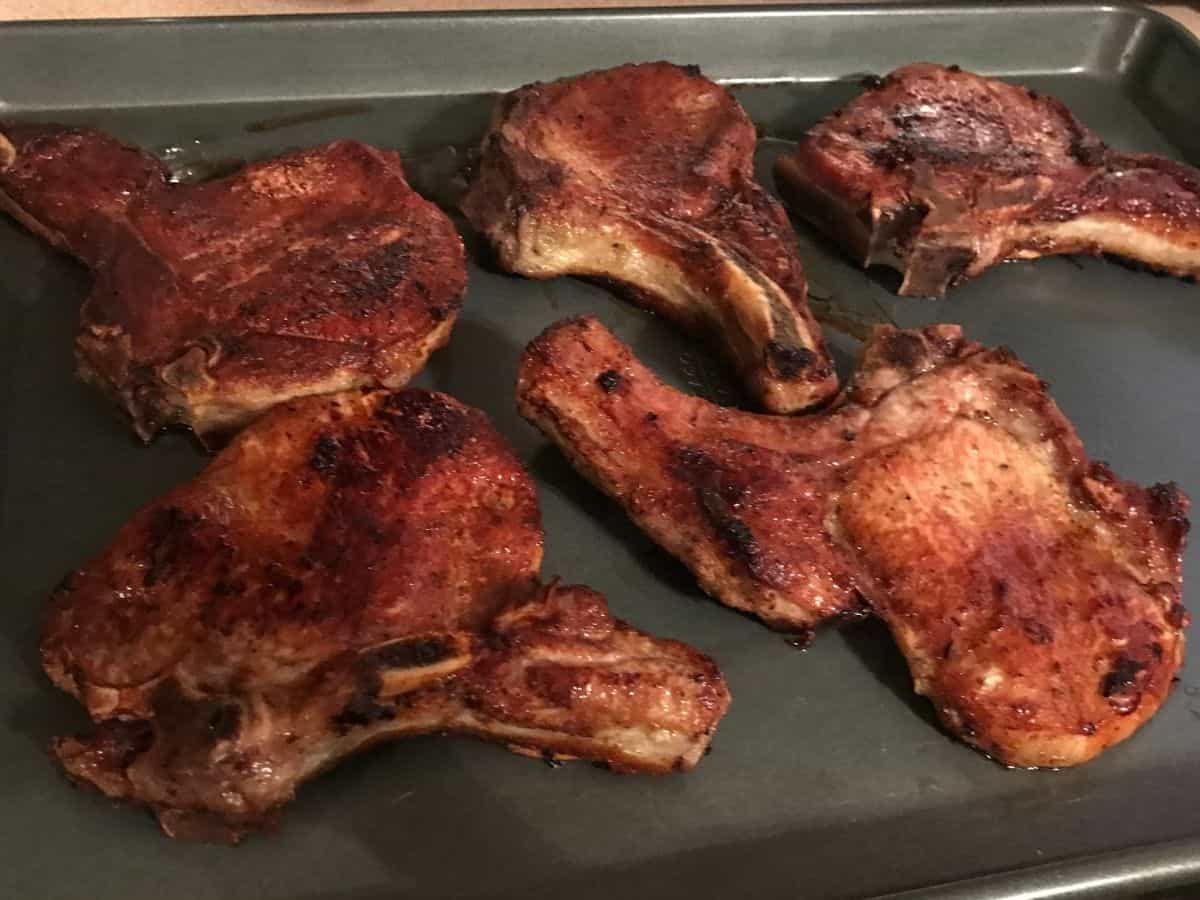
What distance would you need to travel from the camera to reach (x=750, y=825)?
53.8 inches

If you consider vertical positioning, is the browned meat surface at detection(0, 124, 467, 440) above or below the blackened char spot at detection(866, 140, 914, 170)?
below

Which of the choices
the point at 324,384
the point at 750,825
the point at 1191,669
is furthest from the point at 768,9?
the point at 750,825

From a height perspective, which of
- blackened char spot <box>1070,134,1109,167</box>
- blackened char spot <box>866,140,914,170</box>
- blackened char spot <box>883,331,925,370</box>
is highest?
blackened char spot <box>1070,134,1109,167</box>

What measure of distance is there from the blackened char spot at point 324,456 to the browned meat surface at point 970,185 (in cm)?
107

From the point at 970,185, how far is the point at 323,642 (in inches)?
56.8

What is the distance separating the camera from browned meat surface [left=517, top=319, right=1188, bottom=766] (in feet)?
4.77

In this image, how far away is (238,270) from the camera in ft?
5.60

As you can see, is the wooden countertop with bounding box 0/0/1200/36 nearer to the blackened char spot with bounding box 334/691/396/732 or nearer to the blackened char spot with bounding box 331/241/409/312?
the blackened char spot with bounding box 331/241/409/312

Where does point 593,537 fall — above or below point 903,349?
below

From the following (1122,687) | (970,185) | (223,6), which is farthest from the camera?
(223,6)

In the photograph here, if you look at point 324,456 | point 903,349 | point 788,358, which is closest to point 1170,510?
point 903,349

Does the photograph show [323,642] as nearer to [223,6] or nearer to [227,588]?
[227,588]

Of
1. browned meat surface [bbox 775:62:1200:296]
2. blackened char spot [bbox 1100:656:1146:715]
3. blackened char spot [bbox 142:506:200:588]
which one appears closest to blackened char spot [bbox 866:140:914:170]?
browned meat surface [bbox 775:62:1200:296]

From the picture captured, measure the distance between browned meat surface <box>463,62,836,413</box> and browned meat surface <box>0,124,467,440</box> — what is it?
0.17m
